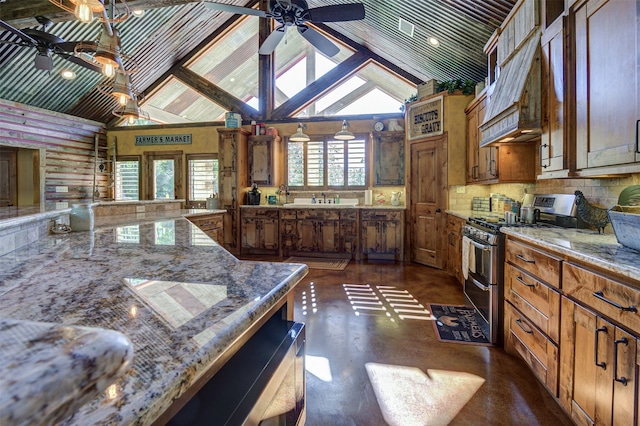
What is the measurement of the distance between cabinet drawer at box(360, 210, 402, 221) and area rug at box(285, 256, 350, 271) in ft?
2.89

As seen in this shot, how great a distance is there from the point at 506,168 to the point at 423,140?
6.34 feet

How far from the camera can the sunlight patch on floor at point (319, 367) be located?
2.19 meters

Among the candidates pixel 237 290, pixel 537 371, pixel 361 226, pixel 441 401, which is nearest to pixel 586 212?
pixel 537 371

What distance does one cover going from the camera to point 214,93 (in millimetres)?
7422

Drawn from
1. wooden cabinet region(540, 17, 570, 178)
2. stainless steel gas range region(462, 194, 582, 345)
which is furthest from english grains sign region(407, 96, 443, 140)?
wooden cabinet region(540, 17, 570, 178)

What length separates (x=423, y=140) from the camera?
17.3 ft

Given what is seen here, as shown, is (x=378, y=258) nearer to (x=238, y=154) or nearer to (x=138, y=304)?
(x=238, y=154)

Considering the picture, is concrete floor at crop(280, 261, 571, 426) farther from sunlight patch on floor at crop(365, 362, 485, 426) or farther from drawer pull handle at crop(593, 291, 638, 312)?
drawer pull handle at crop(593, 291, 638, 312)

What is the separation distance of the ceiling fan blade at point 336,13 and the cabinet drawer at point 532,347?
10.8 feet

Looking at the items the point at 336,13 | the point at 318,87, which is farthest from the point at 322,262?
the point at 318,87

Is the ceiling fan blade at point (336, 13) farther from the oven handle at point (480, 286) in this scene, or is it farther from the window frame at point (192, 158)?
the window frame at point (192, 158)

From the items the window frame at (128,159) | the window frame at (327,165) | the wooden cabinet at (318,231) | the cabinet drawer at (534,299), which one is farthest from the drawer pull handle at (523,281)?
the window frame at (128,159)

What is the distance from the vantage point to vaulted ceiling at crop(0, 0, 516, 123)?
4.14 metres

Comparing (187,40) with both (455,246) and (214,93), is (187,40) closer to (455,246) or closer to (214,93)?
(214,93)
